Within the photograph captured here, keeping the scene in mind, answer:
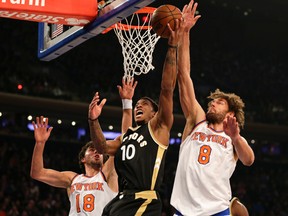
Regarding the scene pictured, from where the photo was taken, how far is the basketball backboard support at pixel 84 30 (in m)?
5.42

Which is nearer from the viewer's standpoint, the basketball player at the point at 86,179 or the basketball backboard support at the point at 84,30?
the basketball backboard support at the point at 84,30

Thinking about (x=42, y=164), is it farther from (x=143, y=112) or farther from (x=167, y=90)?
(x=167, y=90)

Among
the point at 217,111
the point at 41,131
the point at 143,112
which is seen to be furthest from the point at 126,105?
the point at 217,111

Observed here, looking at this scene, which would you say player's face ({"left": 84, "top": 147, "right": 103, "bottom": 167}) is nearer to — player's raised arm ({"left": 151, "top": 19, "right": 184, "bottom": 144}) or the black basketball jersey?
the black basketball jersey

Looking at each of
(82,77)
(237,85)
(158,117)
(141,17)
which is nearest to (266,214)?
(237,85)

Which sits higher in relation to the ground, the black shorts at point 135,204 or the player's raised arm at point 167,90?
the player's raised arm at point 167,90

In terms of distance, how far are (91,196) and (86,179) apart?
0.24 meters

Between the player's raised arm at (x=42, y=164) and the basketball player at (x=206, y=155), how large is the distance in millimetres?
1647

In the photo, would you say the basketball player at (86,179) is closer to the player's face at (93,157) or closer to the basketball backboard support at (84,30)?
the player's face at (93,157)

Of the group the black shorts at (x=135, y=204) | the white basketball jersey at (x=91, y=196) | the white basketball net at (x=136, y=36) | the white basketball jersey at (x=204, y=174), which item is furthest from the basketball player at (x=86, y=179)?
the white basketball jersey at (x=204, y=174)

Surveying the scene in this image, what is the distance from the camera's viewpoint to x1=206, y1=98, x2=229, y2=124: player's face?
5.02 meters

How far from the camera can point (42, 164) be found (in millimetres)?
6441

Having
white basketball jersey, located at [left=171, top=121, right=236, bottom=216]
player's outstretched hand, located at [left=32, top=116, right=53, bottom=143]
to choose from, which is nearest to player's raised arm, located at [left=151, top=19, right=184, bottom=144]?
white basketball jersey, located at [left=171, top=121, right=236, bottom=216]

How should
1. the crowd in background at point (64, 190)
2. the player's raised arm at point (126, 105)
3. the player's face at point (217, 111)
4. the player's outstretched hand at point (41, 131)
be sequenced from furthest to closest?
the crowd in background at point (64, 190)
the player's outstretched hand at point (41, 131)
the player's raised arm at point (126, 105)
the player's face at point (217, 111)
